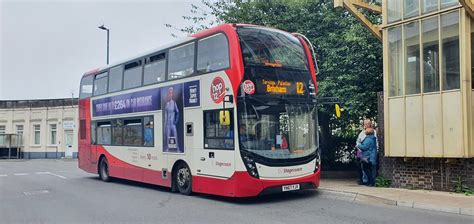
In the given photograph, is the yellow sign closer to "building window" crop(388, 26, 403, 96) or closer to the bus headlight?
the bus headlight

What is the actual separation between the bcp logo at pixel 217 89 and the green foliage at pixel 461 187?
222 inches

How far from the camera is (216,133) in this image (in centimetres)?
1084

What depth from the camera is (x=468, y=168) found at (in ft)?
33.9

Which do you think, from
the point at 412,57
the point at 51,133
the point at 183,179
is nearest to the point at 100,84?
the point at 183,179

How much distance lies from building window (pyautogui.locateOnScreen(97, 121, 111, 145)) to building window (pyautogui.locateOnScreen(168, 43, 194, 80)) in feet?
15.1

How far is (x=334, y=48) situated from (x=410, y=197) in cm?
550

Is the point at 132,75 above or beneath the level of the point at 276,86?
above

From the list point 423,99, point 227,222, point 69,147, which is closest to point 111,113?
point 227,222

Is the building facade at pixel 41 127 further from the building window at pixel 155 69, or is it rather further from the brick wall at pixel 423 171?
the brick wall at pixel 423 171

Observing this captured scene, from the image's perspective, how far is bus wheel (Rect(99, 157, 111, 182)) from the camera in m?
16.7

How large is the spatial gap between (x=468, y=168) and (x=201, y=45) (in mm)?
6776

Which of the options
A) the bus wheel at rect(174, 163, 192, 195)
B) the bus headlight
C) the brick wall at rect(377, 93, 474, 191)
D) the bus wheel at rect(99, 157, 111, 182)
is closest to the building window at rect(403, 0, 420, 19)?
the brick wall at rect(377, 93, 474, 191)

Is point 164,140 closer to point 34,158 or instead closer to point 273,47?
point 273,47

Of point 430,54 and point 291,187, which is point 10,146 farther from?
point 430,54
